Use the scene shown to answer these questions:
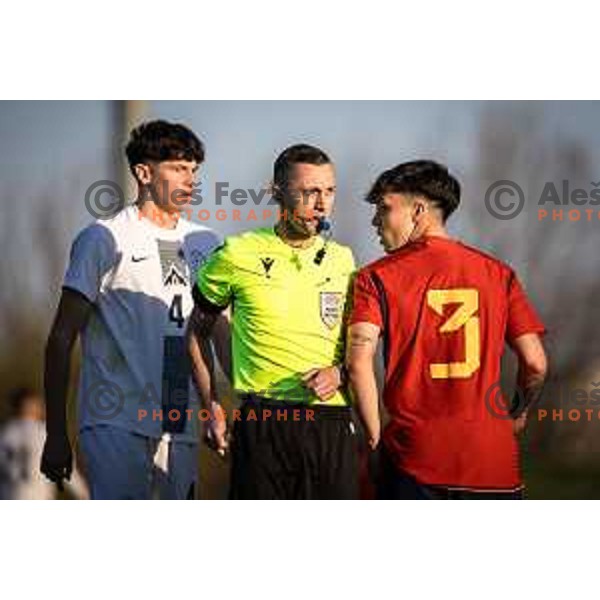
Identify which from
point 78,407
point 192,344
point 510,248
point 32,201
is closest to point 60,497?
point 78,407

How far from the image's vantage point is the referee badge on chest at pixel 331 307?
6270mm

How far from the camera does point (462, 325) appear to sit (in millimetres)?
6211

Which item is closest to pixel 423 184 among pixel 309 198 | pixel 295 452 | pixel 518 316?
pixel 309 198

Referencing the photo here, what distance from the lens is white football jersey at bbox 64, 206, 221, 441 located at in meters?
6.50

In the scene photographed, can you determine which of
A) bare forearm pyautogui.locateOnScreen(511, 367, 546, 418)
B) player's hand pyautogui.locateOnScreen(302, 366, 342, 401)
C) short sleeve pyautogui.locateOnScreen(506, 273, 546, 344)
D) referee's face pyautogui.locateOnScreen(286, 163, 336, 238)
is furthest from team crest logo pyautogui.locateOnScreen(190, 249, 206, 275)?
bare forearm pyautogui.locateOnScreen(511, 367, 546, 418)

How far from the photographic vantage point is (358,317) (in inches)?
242

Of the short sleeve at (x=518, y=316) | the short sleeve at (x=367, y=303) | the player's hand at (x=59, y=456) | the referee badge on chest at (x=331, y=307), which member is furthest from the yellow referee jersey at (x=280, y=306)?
the player's hand at (x=59, y=456)

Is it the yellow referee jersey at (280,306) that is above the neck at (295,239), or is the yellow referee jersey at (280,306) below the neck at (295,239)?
below

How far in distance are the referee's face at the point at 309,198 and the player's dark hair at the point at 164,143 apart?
0.50 metres

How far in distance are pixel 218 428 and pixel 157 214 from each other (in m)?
1.04

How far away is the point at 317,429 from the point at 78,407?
114cm

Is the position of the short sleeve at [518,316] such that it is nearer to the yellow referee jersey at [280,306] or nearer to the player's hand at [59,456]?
the yellow referee jersey at [280,306]

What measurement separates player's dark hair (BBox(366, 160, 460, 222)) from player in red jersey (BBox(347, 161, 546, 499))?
4.7 inches

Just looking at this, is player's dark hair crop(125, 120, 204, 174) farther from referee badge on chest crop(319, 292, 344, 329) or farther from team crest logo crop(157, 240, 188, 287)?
referee badge on chest crop(319, 292, 344, 329)
